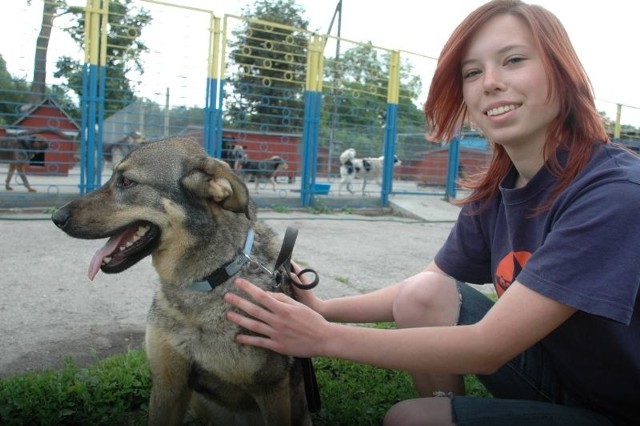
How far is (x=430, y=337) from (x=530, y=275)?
332 millimetres

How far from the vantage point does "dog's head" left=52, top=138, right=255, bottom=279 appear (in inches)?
86.0

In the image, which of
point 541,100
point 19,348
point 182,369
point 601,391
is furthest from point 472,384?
point 19,348

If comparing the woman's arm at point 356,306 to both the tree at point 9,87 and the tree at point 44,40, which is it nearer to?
the tree at point 9,87

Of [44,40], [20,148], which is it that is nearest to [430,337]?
[44,40]

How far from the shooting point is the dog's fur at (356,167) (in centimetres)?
1378

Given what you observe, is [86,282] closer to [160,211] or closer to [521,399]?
[160,211]

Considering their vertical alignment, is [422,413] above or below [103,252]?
below

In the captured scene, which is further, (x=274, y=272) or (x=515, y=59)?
(x=274, y=272)

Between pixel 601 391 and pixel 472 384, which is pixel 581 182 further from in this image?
pixel 472 384

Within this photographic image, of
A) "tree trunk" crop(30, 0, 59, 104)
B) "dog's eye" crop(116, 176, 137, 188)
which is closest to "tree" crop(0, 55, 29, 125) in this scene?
"tree trunk" crop(30, 0, 59, 104)

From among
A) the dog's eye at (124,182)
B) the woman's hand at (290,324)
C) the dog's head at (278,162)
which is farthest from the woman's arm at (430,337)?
the dog's head at (278,162)

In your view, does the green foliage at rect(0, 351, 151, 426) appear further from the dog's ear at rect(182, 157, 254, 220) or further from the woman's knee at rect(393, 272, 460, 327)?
the woman's knee at rect(393, 272, 460, 327)

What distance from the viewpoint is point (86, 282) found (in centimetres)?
458

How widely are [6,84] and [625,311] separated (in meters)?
10.6
